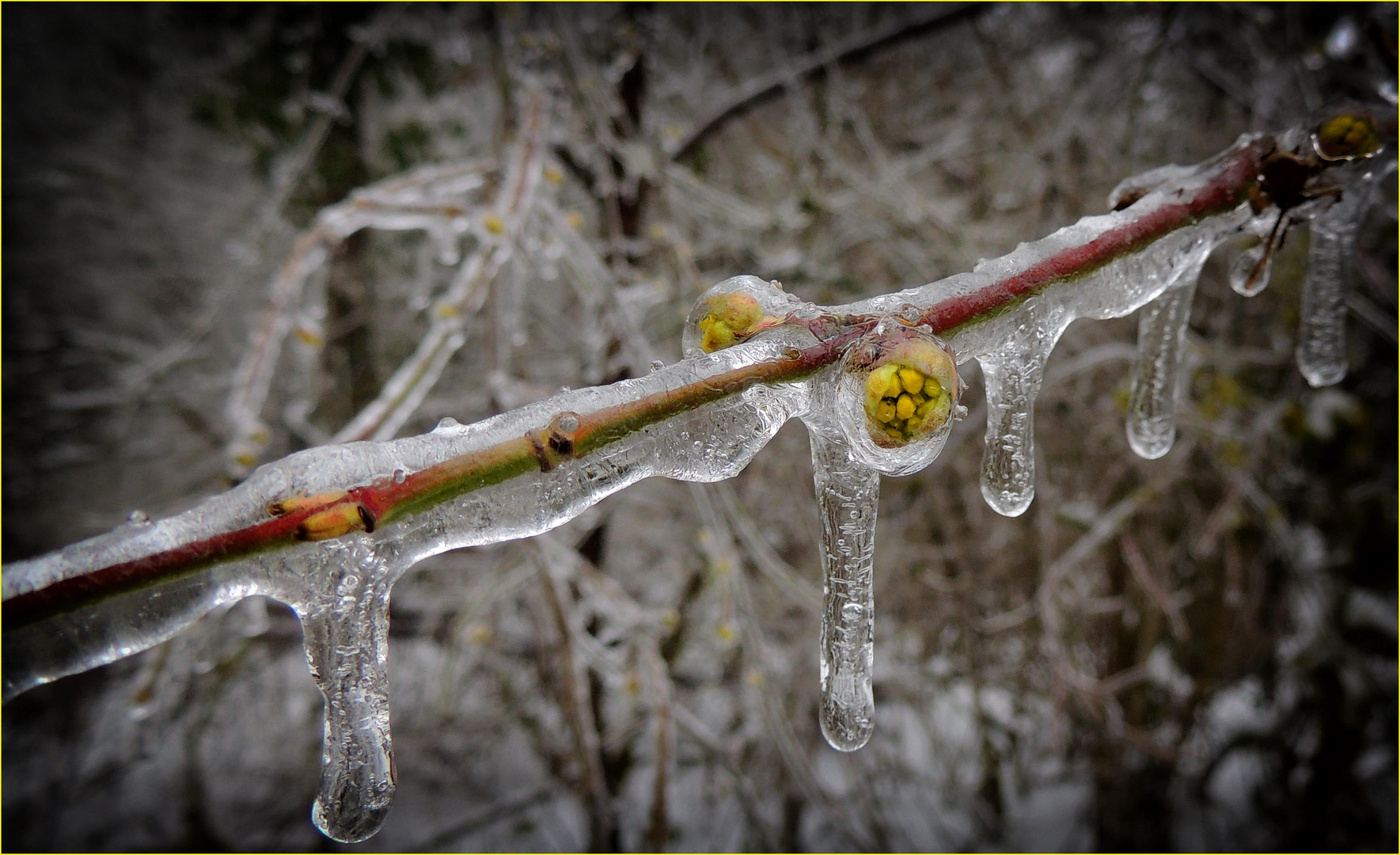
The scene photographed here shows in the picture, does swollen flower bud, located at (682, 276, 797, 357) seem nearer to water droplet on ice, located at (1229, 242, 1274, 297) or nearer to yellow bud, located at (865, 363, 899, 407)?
yellow bud, located at (865, 363, 899, 407)

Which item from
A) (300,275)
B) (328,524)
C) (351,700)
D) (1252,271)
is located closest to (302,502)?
(328,524)

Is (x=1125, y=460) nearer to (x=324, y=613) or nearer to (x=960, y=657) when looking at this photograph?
(x=960, y=657)

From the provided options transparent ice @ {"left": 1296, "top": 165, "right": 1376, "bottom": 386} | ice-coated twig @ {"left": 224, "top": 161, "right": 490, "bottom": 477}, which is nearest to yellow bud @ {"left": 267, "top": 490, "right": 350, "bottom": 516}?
ice-coated twig @ {"left": 224, "top": 161, "right": 490, "bottom": 477}

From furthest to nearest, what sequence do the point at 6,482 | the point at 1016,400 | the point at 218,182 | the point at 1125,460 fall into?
1. the point at 218,182
2. the point at 6,482
3. the point at 1125,460
4. the point at 1016,400

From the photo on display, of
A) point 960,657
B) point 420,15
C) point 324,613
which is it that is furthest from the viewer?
point 960,657

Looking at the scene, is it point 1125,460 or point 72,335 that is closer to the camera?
point 1125,460

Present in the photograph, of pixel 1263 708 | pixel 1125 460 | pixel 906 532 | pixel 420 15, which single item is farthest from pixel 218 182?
pixel 1263 708

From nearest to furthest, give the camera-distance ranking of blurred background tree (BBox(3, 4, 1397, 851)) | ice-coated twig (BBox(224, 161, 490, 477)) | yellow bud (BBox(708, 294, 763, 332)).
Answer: yellow bud (BBox(708, 294, 763, 332))
ice-coated twig (BBox(224, 161, 490, 477))
blurred background tree (BBox(3, 4, 1397, 851))
